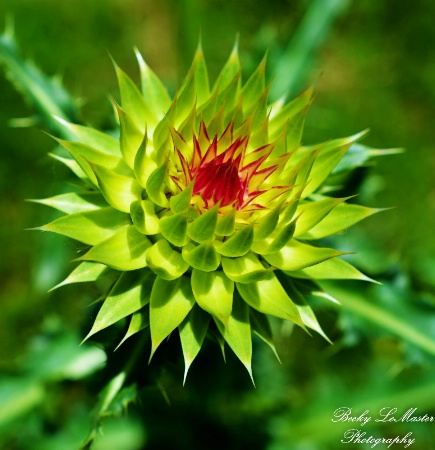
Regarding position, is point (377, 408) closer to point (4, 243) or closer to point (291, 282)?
point (291, 282)

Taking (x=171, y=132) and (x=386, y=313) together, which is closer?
(x=171, y=132)

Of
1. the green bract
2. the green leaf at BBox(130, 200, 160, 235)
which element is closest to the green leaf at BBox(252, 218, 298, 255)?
the green bract

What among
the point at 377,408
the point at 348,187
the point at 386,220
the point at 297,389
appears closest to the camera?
the point at 348,187

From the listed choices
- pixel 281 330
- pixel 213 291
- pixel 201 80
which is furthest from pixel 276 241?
pixel 281 330

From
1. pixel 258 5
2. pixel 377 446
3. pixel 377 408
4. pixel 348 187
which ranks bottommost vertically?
pixel 377 446

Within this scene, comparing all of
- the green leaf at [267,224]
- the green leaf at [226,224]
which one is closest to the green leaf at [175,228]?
the green leaf at [226,224]

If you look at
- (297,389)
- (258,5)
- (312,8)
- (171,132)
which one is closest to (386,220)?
(297,389)

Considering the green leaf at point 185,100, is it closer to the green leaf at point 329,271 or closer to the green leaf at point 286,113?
the green leaf at point 286,113
